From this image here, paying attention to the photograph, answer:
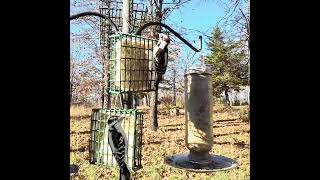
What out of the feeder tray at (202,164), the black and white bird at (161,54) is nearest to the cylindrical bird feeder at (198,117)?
the feeder tray at (202,164)

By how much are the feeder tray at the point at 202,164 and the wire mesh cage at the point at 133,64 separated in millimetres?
212

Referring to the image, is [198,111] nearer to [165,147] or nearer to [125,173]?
[125,173]

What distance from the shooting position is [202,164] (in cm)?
88

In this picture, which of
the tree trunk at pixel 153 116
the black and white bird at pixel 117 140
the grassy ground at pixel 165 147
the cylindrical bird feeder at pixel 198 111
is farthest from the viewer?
the tree trunk at pixel 153 116

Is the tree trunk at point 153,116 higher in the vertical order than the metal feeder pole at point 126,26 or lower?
lower

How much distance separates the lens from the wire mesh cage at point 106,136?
857 mm

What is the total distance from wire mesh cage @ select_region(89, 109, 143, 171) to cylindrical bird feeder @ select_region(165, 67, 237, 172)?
104 mm

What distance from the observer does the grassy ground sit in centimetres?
274

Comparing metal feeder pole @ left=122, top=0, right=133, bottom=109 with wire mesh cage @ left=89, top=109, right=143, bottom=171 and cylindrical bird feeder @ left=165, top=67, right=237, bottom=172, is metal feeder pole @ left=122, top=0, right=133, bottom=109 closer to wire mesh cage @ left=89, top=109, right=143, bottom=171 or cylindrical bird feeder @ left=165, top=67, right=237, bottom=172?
wire mesh cage @ left=89, top=109, right=143, bottom=171

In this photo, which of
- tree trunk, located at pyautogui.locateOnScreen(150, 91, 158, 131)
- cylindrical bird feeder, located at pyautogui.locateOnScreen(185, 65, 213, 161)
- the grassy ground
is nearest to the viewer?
A: cylindrical bird feeder, located at pyautogui.locateOnScreen(185, 65, 213, 161)

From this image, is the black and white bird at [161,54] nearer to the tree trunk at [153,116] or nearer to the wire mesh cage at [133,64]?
the wire mesh cage at [133,64]

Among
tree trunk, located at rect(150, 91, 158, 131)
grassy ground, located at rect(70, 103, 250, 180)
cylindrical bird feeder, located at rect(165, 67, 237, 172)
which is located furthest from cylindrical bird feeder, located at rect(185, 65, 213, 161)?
tree trunk, located at rect(150, 91, 158, 131)
